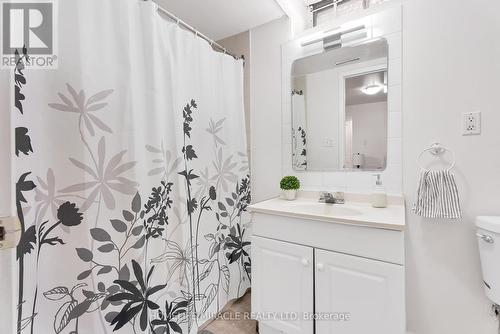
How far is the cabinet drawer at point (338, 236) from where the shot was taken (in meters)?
1.00

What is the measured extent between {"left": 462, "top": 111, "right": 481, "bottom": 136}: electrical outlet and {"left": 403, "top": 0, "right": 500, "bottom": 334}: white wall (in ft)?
0.08

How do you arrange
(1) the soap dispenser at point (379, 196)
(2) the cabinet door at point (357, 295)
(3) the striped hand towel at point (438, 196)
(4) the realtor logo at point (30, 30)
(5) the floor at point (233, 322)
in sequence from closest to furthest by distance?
(4) the realtor logo at point (30, 30)
(2) the cabinet door at point (357, 295)
(3) the striped hand towel at point (438, 196)
(1) the soap dispenser at point (379, 196)
(5) the floor at point (233, 322)

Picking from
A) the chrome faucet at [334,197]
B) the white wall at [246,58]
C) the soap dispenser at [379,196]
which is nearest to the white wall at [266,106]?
the white wall at [246,58]

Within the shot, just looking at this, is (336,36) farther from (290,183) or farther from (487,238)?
(487,238)

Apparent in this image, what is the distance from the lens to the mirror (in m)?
1.45

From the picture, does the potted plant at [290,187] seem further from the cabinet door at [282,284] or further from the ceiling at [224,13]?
the ceiling at [224,13]

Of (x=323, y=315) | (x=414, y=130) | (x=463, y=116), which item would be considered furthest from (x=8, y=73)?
(x=463, y=116)

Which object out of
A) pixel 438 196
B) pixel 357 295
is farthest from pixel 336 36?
pixel 357 295

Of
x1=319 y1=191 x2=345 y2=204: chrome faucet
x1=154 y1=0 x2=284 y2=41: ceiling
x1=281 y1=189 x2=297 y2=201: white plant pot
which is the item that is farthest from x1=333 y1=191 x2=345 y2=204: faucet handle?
x1=154 y1=0 x2=284 y2=41: ceiling

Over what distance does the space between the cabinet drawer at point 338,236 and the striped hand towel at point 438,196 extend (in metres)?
0.35

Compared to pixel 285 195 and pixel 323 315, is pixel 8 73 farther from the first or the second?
pixel 323 315

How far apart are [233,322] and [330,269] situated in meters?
0.88

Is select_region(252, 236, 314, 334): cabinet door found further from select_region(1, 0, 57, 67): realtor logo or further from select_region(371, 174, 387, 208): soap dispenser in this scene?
select_region(1, 0, 57, 67): realtor logo

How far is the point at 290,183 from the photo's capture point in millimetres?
1643
